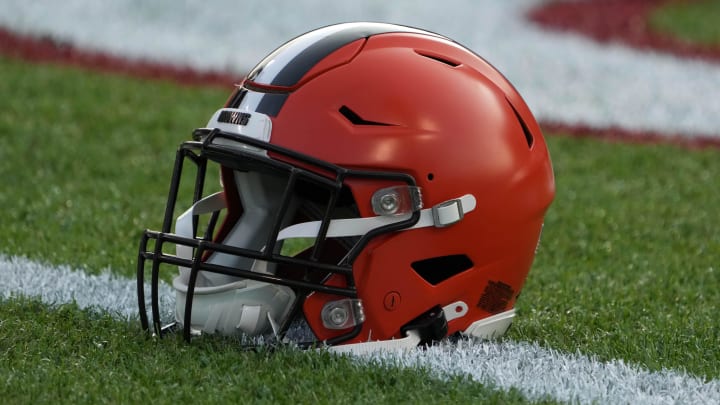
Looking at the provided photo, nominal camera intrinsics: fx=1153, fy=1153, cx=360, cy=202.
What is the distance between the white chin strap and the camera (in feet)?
10.4

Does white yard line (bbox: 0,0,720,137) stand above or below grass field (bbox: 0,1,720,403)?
above

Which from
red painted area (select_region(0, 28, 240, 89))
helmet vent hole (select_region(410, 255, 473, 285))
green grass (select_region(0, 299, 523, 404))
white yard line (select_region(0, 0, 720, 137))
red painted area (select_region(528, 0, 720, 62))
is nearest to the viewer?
green grass (select_region(0, 299, 523, 404))

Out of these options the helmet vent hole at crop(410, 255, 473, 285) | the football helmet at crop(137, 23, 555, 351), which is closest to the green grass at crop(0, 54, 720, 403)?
the football helmet at crop(137, 23, 555, 351)

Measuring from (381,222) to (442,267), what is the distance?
11.5 inches

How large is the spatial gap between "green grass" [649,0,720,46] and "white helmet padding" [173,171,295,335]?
27.8 feet

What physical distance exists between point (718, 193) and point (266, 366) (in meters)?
3.79

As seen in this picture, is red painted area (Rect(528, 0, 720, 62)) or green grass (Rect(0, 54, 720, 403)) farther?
red painted area (Rect(528, 0, 720, 62))

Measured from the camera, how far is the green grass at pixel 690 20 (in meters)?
11.4

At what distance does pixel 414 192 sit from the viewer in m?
3.17

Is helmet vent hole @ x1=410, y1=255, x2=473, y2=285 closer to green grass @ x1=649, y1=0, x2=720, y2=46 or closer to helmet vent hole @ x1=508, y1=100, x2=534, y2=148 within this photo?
helmet vent hole @ x1=508, y1=100, x2=534, y2=148

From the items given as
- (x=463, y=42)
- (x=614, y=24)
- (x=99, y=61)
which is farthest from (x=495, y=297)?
(x=614, y=24)

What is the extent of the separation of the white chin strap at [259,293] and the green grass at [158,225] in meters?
0.09

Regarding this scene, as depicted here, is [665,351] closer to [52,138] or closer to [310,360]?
[310,360]

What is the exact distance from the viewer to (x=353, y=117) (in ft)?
10.5
